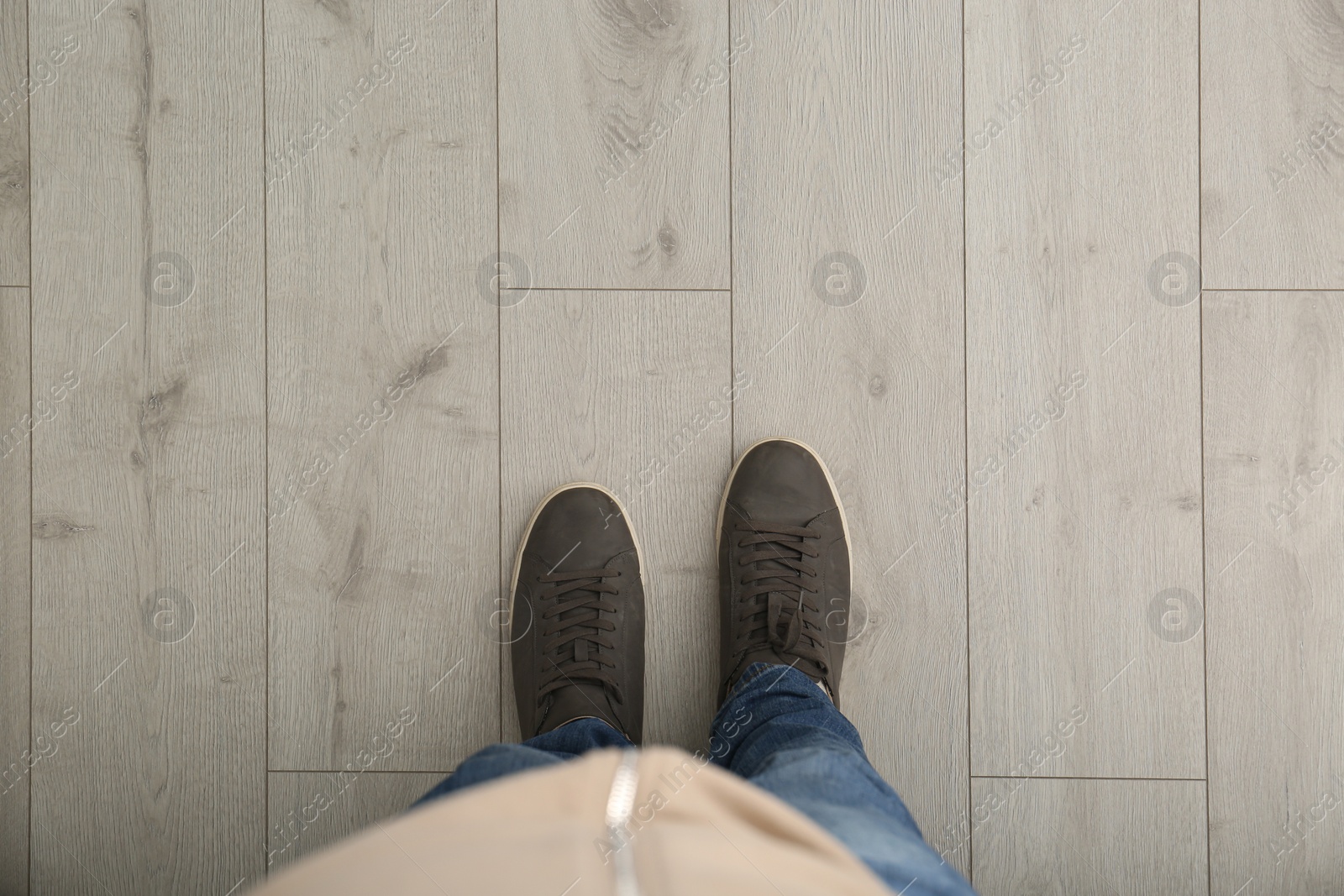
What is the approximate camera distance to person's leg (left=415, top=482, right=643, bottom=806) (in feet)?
2.97

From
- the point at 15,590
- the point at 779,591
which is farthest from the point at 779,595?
the point at 15,590

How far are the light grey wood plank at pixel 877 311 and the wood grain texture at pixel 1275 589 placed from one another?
0.30 m

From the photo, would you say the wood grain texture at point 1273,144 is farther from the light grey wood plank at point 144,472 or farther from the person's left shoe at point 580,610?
the light grey wood plank at point 144,472

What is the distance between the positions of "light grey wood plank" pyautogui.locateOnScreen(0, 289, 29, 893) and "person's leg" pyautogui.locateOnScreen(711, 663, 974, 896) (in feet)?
2.66

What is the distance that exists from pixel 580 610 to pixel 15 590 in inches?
26.0

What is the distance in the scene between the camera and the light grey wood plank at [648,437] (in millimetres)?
915

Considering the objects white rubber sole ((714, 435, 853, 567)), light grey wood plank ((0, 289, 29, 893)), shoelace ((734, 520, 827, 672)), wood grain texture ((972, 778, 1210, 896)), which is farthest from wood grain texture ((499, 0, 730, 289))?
wood grain texture ((972, 778, 1210, 896))

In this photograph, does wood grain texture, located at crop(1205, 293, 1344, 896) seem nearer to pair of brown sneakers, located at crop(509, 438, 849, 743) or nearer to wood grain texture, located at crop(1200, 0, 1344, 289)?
wood grain texture, located at crop(1200, 0, 1344, 289)

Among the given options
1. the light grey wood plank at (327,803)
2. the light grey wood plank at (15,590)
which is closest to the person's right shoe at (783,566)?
the light grey wood plank at (327,803)

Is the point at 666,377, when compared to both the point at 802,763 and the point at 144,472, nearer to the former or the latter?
the point at 802,763

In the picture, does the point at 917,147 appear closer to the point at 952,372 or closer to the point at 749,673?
the point at 952,372

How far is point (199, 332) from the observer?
92 cm

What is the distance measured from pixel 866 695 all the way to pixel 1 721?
1016 millimetres

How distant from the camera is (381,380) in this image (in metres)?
0.92
